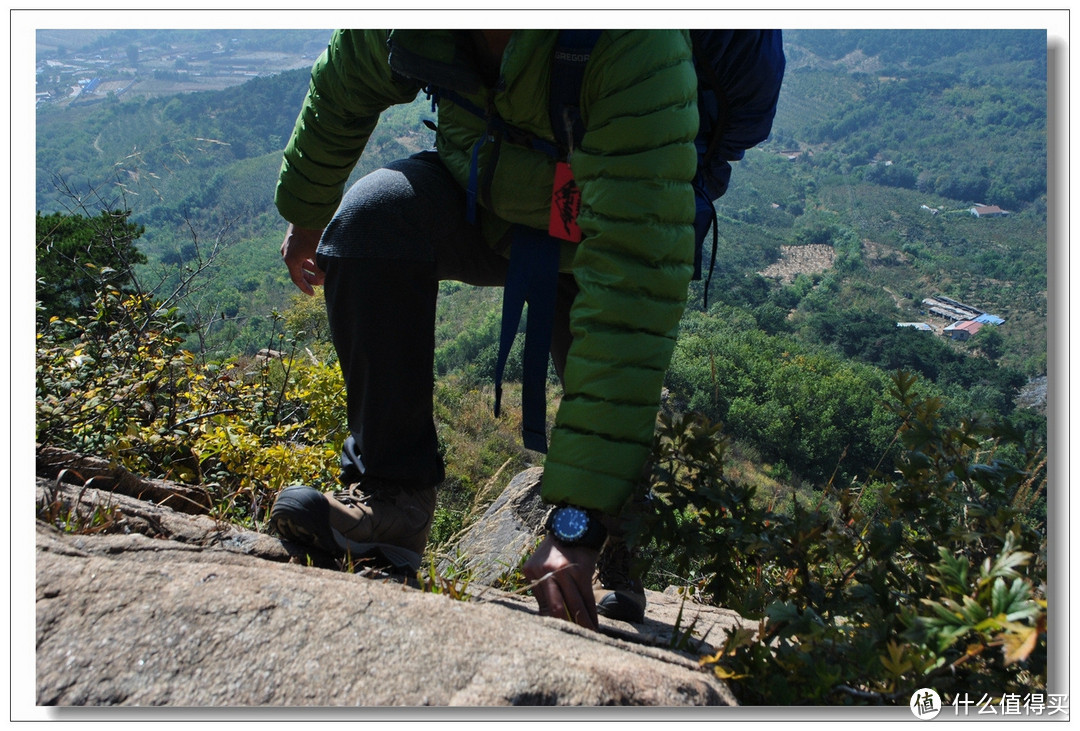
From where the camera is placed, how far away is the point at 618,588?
2004 mm

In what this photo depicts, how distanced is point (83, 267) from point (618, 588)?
329cm

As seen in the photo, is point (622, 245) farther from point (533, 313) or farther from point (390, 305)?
point (390, 305)

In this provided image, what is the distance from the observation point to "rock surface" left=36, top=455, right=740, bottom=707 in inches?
46.5

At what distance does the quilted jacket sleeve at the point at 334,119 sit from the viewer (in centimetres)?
210

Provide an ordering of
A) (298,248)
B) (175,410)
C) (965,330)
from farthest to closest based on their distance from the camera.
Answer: (965,330) → (175,410) → (298,248)

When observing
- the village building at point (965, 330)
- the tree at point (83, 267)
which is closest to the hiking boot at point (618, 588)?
the tree at point (83, 267)

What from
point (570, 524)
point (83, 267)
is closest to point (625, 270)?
point (570, 524)

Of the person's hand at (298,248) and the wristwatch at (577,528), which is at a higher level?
the person's hand at (298,248)

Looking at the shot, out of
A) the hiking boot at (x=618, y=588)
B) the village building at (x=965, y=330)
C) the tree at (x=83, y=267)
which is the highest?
the tree at (x=83, y=267)

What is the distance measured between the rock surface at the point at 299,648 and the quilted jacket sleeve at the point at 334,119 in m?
1.30

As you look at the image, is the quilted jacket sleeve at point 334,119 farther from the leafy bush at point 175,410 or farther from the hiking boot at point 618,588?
the hiking boot at point 618,588

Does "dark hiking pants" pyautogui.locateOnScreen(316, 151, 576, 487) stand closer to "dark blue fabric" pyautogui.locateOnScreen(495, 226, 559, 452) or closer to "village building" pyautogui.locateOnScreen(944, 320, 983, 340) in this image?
"dark blue fabric" pyautogui.locateOnScreen(495, 226, 559, 452)
